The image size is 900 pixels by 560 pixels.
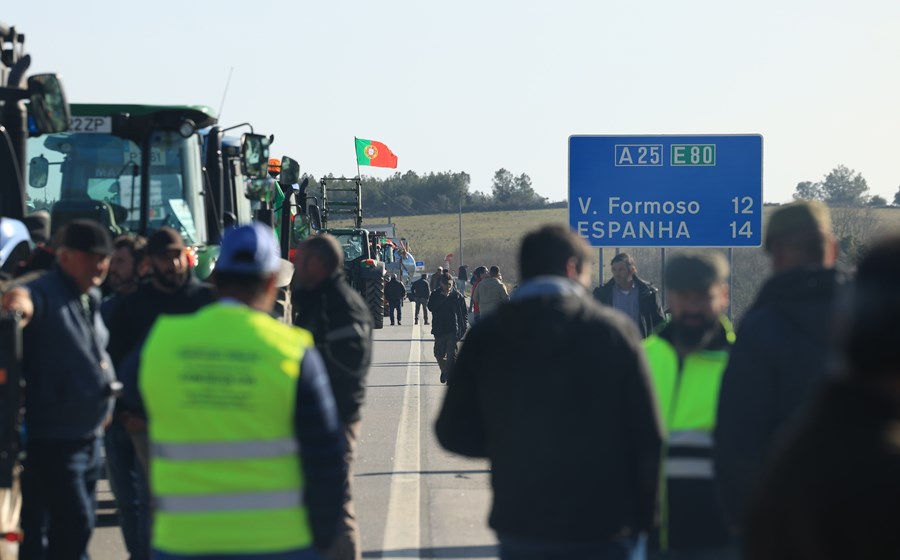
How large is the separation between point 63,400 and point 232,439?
7.75 feet

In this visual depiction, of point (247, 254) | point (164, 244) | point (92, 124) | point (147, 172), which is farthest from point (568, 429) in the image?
point (92, 124)

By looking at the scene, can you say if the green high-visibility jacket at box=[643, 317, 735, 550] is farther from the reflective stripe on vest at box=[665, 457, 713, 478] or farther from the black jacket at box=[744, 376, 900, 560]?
the black jacket at box=[744, 376, 900, 560]

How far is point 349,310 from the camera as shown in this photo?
732cm

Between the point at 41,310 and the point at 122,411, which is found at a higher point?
the point at 41,310

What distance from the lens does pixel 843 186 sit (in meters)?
153

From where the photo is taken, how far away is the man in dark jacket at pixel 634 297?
12336 millimetres

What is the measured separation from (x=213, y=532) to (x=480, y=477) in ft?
26.1

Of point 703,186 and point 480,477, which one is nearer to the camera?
point 480,477

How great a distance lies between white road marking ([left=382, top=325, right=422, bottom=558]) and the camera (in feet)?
29.8

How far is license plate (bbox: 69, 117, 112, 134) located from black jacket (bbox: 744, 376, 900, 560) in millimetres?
10052

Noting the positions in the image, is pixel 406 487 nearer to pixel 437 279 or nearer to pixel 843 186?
pixel 437 279

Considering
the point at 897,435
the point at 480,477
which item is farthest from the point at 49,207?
the point at 897,435

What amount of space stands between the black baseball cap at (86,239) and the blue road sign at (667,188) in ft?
30.4

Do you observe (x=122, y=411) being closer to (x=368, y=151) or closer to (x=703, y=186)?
(x=703, y=186)
